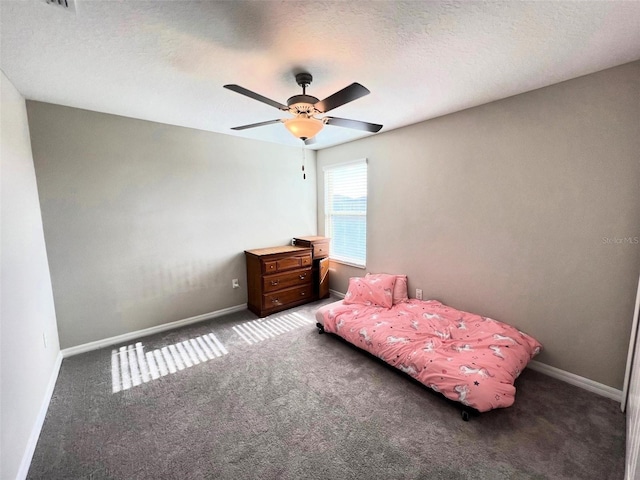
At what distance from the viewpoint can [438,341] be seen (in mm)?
2322

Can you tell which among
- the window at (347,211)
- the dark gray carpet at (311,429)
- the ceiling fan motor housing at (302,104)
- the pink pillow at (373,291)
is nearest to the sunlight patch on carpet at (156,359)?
the dark gray carpet at (311,429)

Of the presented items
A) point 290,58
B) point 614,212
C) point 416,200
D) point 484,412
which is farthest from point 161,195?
point 614,212

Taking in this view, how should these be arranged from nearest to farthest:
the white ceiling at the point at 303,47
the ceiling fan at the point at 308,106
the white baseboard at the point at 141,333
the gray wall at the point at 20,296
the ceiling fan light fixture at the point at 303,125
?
the white ceiling at the point at 303,47
the gray wall at the point at 20,296
the ceiling fan at the point at 308,106
the ceiling fan light fixture at the point at 303,125
the white baseboard at the point at 141,333

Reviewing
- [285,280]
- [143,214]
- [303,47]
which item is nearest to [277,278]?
[285,280]

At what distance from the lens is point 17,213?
183 cm

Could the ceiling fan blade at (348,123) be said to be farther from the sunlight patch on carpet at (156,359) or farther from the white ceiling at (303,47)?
the sunlight patch on carpet at (156,359)

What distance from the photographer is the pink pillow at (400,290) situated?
324 centimetres

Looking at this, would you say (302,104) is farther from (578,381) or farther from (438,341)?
(578,381)

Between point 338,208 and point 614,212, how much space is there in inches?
118

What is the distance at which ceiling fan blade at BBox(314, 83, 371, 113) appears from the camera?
4.93 ft

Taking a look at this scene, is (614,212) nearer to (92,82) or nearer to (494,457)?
(494,457)

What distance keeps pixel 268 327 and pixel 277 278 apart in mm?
664

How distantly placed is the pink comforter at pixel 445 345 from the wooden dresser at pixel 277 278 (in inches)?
33.8

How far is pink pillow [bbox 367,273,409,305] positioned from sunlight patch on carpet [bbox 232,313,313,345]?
1.13 meters
